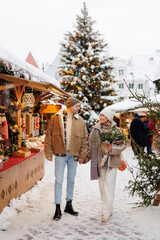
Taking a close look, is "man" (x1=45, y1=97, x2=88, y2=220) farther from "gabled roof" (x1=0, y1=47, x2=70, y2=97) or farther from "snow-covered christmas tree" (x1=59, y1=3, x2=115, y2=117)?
"snow-covered christmas tree" (x1=59, y1=3, x2=115, y2=117)

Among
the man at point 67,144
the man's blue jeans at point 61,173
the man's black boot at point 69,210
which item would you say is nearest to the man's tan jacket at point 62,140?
the man at point 67,144

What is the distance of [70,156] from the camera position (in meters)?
4.54

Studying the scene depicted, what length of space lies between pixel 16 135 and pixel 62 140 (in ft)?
8.82

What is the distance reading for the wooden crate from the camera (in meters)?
4.64

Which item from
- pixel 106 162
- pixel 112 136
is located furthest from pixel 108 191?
pixel 112 136

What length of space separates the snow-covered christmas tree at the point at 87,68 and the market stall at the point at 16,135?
41.5 feet

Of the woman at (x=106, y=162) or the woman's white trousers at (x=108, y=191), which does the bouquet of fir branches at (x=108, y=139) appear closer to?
the woman at (x=106, y=162)

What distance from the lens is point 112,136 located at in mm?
4211

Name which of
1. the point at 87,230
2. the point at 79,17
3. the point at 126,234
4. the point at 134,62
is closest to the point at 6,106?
the point at 87,230

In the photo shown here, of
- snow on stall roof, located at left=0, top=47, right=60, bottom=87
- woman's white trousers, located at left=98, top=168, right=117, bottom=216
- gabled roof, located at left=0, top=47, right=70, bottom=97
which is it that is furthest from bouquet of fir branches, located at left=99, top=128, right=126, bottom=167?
snow on stall roof, located at left=0, top=47, right=60, bottom=87

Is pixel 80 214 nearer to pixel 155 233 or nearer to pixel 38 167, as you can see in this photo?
pixel 155 233

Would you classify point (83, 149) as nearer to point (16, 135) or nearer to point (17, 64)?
point (17, 64)

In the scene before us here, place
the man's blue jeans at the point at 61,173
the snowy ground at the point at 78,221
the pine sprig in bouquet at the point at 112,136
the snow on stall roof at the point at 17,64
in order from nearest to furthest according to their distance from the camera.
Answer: the snowy ground at the point at 78,221 → the pine sprig in bouquet at the point at 112,136 → the man's blue jeans at the point at 61,173 → the snow on stall roof at the point at 17,64

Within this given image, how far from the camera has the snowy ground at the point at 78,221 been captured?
3.71 m
